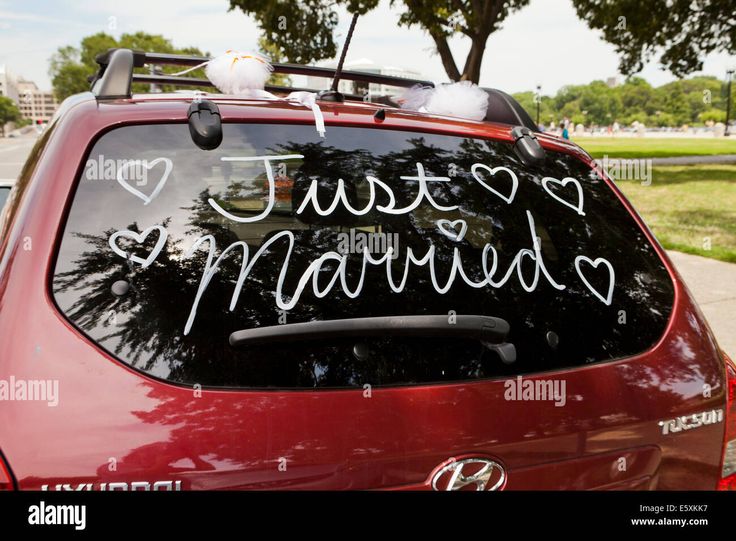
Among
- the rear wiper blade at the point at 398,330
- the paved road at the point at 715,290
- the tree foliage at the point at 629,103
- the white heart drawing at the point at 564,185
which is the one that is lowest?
the paved road at the point at 715,290

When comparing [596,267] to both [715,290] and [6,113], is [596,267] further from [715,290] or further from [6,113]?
[6,113]

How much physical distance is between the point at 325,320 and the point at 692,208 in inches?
554

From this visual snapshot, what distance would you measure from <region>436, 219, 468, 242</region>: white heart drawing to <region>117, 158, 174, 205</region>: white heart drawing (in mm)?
687

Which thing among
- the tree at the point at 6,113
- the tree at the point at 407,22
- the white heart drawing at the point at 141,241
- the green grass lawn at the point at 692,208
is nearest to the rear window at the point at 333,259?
the white heart drawing at the point at 141,241

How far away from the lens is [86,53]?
87.8 metres

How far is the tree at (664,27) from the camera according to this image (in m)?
20.2

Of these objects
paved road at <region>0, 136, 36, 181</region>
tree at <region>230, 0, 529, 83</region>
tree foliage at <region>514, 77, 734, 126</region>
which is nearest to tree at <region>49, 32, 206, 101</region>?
paved road at <region>0, 136, 36, 181</region>

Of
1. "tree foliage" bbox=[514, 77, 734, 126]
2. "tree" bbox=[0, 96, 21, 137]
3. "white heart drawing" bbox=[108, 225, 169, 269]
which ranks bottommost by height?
"white heart drawing" bbox=[108, 225, 169, 269]

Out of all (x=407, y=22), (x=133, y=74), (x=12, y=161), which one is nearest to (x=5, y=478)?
(x=133, y=74)

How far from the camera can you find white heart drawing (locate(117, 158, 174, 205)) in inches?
63.8

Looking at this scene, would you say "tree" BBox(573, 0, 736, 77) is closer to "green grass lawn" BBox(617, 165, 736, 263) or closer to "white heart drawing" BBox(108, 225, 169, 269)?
"green grass lawn" BBox(617, 165, 736, 263)

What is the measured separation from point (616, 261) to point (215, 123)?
115 centimetres

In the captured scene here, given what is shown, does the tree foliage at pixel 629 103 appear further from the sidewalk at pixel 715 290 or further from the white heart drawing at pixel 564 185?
the white heart drawing at pixel 564 185

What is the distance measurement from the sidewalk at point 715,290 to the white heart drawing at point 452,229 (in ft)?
13.5
